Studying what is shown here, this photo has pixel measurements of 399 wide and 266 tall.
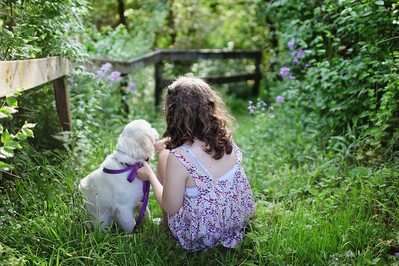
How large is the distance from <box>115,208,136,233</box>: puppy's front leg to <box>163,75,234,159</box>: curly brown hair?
22.5 inches

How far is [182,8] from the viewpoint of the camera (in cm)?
1138

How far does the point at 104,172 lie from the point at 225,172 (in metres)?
0.84

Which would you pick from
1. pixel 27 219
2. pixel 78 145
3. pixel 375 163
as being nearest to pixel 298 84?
pixel 375 163

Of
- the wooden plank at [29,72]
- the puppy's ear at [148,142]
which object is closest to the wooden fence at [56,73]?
the wooden plank at [29,72]

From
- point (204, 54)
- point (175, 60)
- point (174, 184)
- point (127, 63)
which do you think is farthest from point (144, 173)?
point (204, 54)

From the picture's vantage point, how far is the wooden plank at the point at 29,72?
2455mm

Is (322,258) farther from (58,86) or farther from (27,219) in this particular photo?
(58,86)

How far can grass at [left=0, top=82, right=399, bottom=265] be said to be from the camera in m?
2.69

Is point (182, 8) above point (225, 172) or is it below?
above

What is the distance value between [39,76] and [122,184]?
3.17 feet

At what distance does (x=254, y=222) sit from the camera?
3123 millimetres

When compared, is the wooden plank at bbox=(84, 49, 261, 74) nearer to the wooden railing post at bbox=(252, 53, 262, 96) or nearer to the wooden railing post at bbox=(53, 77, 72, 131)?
the wooden railing post at bbox=(252, 53, 262, 96)

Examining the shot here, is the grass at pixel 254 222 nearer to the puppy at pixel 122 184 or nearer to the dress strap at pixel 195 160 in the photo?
the puppy at pixel 122 184

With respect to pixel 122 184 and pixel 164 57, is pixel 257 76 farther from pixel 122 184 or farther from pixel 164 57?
pixel 122 184
